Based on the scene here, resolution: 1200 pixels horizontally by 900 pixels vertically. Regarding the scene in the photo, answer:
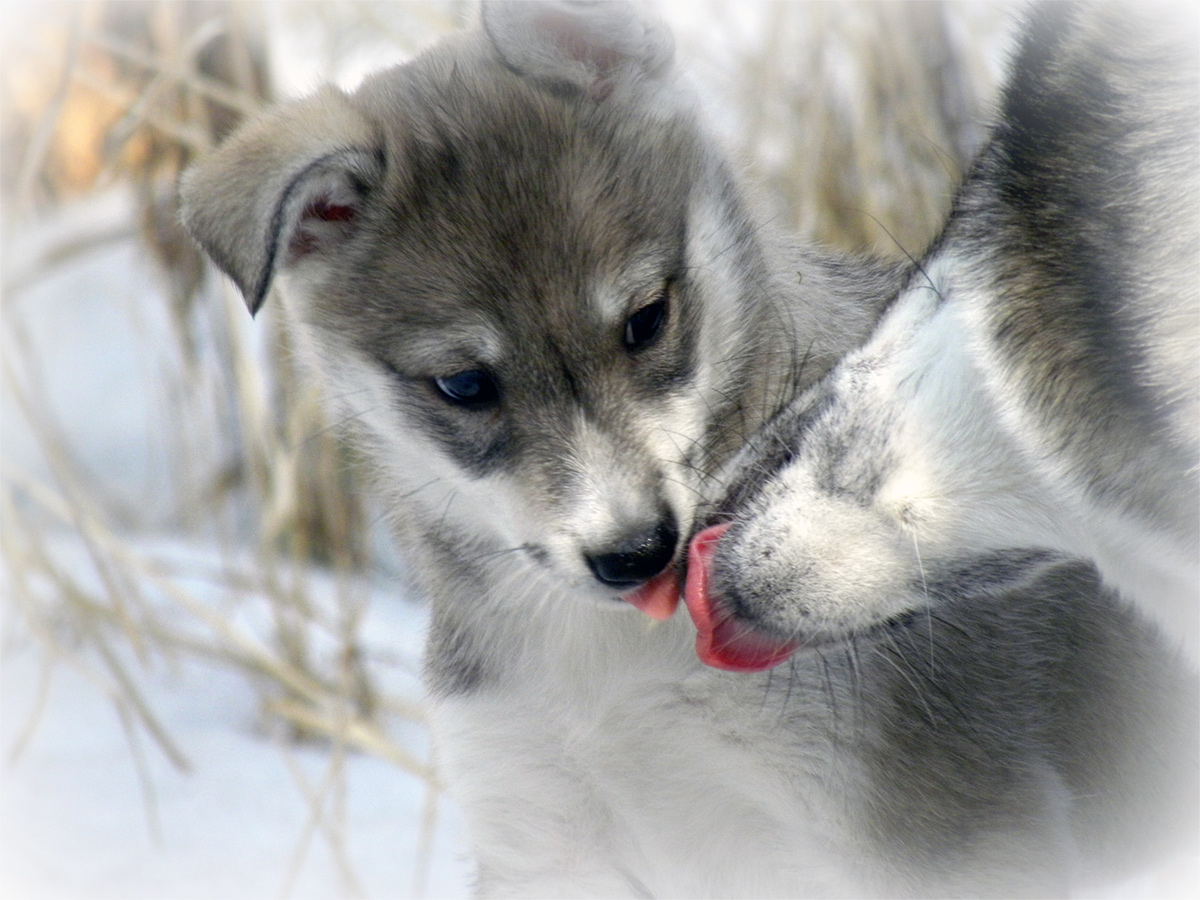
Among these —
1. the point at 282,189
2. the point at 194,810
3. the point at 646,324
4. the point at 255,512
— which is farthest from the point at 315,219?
the point at 255,512

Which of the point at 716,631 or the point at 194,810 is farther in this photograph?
the point at 194,810

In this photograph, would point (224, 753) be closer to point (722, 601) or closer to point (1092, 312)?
point (722, 601)

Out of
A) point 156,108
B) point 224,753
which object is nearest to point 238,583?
point 224,753

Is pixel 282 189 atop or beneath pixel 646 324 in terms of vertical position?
atop

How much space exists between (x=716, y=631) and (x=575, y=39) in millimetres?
821

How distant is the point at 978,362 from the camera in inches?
56.1

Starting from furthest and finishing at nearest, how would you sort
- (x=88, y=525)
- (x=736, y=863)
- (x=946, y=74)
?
(x=946, y=74), (x=88, y=525), (x=736, y=863)

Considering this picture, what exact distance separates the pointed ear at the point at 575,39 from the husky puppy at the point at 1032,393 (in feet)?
1.69

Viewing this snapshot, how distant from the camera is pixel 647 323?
62.0 inches

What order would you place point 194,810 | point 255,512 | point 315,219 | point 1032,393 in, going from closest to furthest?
point 1032,393, point 315,219, point 194,810, point 255,512

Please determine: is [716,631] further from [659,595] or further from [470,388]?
[470,388]

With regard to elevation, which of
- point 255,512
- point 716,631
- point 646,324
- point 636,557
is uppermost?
point 646,324

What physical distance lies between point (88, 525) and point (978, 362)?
2.03m

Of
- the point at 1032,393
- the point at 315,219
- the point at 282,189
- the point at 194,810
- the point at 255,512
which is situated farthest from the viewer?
the point at 255,512
